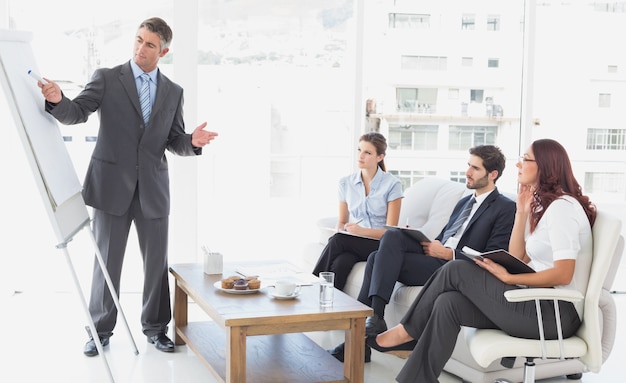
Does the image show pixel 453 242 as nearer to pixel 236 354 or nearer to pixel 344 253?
pixel 344 253

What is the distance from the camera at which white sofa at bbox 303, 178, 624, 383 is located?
3416 mm

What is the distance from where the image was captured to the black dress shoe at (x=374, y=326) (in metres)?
3.71

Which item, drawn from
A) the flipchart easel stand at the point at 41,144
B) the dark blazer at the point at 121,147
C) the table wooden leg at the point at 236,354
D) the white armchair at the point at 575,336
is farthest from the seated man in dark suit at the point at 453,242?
the flipchart easel stand at the point at 41,144

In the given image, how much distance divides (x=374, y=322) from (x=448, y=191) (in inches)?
49.6

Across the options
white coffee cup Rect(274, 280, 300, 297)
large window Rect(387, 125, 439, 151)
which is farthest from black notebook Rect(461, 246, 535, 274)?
large window Rect(387, 125, 439, 151)

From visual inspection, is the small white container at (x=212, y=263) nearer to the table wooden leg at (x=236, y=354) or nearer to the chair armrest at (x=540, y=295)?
the table wooden leg at (x=236, y=354)

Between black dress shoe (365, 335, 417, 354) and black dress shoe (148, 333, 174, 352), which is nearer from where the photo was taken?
black dress shoe (365, 335, 417, 354)

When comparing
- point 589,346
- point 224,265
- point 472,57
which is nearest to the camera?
point 589,346

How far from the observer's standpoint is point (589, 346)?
10.2 ft

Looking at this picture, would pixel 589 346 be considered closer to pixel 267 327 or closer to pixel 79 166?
pixel 267 327

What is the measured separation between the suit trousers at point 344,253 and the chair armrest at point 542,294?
1.60 m

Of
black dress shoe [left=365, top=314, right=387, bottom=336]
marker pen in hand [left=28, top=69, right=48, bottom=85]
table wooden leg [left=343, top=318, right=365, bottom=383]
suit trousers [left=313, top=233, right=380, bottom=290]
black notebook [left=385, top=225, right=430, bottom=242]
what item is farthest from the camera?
suit trousers [left=313, top=233, right=380, bottom=290]

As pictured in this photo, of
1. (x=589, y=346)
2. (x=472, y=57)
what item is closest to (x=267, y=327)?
(x=589, y=346)

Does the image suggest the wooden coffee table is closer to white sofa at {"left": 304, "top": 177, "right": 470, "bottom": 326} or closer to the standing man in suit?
the standing man in suit
